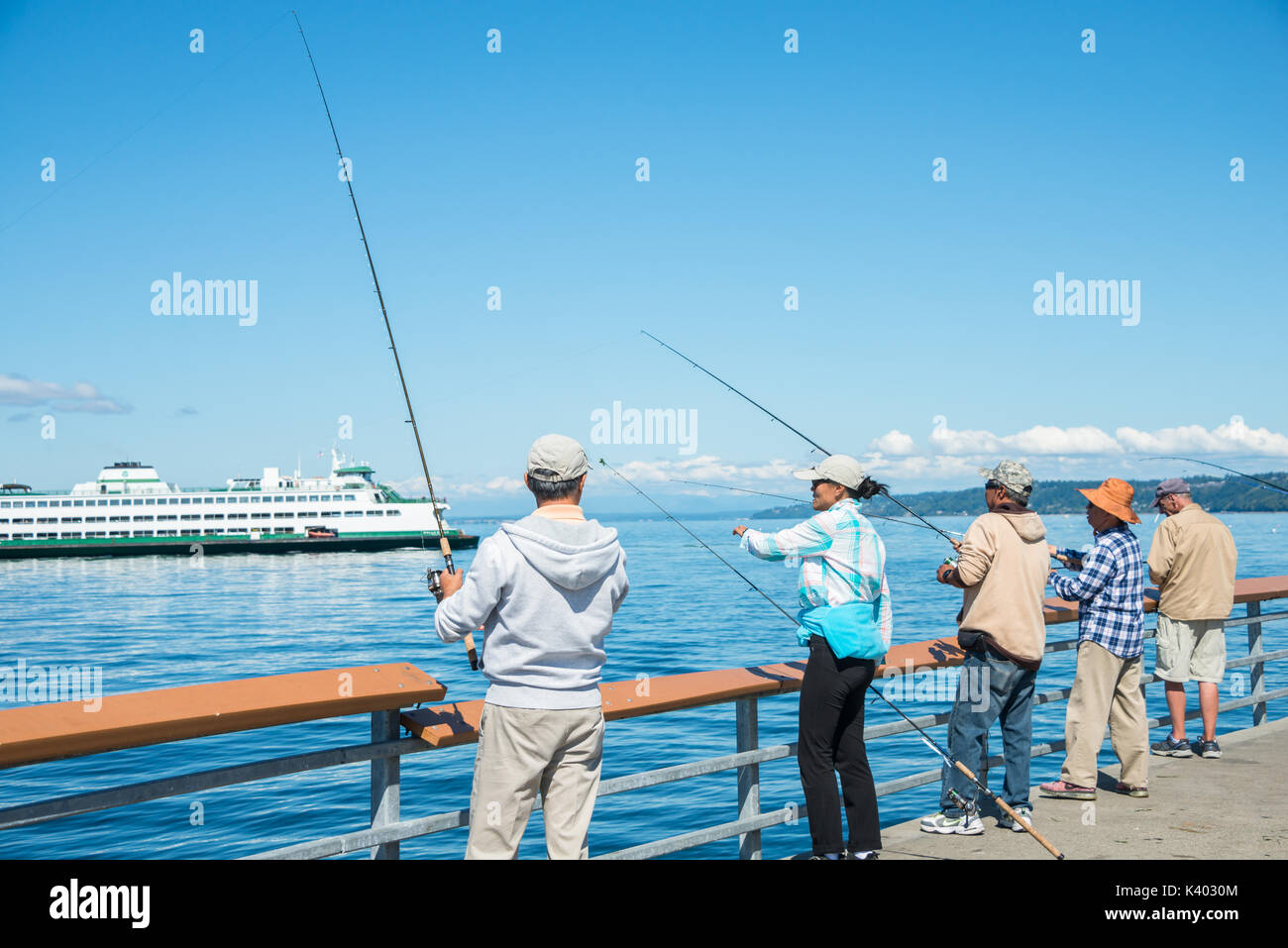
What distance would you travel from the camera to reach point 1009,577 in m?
4.36

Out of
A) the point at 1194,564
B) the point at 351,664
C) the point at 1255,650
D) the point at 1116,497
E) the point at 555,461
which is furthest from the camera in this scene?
the point at 351,664

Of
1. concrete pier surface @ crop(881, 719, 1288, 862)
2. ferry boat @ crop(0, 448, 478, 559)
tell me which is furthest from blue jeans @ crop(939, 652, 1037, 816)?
ferry boat @ crop(0, 448, 478, 559)

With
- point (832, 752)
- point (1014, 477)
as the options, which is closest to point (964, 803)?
point (832, 752)

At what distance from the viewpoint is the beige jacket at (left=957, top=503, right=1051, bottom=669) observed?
4.35m

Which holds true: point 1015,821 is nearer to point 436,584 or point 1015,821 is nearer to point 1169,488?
point 1169,488

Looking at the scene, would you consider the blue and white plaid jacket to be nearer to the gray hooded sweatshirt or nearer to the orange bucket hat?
the gray hooded sweatshirt

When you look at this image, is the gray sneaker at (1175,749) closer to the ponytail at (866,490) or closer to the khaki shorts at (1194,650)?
the khaki shorts at (1194,650)

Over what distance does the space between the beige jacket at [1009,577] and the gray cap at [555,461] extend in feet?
7.74

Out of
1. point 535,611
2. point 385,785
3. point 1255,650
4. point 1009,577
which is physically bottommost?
point 1255,650

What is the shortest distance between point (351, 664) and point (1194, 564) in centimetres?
2003

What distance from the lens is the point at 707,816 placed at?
8.28 metres

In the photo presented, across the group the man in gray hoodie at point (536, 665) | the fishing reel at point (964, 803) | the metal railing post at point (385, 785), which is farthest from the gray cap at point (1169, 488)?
the metal railing post at point (385, 785)
